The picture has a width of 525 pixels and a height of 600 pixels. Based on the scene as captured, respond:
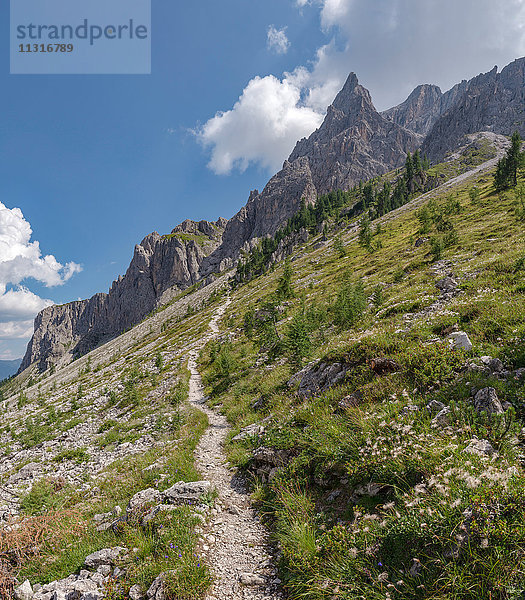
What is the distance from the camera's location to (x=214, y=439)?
1323 cm

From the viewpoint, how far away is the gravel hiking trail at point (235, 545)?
4.93 meters

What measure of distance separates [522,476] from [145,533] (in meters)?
7.52

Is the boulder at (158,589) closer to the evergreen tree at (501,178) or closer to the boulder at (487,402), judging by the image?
the boulder at (487,402)

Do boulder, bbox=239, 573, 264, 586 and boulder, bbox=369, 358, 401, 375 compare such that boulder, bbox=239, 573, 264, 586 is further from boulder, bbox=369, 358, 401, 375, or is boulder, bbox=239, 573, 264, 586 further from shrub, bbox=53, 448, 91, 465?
shrub, bbox=53, 448, 91, 465

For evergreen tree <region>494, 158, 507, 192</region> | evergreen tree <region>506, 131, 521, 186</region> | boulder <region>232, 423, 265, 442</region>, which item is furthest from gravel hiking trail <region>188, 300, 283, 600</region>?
evergreen tree <region>506, 131, 521, 186</region>

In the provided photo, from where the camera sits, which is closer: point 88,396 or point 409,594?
point 409,594

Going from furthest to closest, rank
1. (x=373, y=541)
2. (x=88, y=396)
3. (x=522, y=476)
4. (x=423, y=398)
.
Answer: (x=88, y=396)
(x=423, y=398)
(x=373, y=541)
(x=522, y=476)

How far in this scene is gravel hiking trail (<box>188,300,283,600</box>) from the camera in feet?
16.2

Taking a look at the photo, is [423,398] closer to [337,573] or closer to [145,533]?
[337,573]

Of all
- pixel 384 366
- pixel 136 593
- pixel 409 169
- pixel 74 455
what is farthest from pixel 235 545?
pixel 409 169

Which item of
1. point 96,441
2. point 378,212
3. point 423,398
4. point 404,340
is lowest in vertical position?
point 96,441

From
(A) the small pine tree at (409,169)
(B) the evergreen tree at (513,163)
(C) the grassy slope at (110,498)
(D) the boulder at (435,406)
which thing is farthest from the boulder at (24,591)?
(A) the small pine tree at (409,169)

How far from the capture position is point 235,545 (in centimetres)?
613

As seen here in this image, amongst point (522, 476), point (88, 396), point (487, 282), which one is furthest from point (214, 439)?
point (88, 396)
